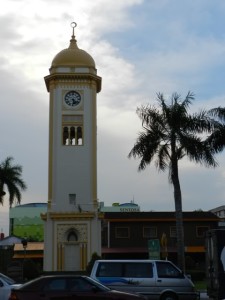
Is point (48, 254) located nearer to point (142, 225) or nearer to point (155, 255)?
point (142, 225)

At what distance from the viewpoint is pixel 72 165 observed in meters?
56.4

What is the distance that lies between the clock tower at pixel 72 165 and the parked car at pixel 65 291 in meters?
35.2

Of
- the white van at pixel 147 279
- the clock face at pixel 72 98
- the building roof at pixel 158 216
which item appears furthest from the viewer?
the building roof at pixel 158 216

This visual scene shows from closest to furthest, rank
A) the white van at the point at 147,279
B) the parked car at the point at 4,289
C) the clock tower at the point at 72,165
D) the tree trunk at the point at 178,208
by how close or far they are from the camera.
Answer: the parked car at the point at 4,289, the white van at the point at 147,279, the tree trunk at the point at 178,208, the clock tower at the point at 72,165

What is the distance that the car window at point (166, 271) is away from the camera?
23484 mm

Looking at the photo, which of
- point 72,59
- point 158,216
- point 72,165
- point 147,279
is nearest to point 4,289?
point 147,279

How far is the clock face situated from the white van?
35071 mm

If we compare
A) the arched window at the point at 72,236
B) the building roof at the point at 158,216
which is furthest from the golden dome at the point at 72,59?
the building roof at the point at 158,216

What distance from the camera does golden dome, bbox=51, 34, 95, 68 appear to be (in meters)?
58.1

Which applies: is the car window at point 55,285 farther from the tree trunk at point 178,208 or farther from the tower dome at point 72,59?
the tower dome at point 72,59

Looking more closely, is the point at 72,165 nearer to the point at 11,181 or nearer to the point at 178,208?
the point at 11,181

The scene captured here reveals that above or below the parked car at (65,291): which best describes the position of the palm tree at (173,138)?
above

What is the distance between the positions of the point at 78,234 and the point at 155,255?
23.4 metres

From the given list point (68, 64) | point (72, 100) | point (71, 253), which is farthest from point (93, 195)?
point (68, 64)
